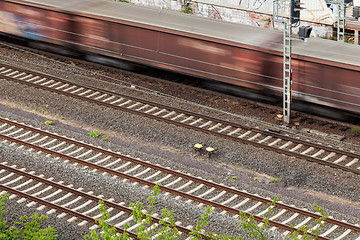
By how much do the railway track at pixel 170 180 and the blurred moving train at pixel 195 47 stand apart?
480 centimetres

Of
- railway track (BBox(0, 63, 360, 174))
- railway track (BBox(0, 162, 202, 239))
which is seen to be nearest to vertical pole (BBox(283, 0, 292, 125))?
railway track (BBox(0, 63, 360, 174))

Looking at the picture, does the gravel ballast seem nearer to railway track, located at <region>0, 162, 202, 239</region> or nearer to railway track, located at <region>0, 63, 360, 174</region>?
railway track, located at <region>0, 63, 360, 174</region>

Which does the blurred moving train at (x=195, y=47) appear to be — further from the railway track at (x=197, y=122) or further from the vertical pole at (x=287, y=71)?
the railway track at (x=197, y=122)

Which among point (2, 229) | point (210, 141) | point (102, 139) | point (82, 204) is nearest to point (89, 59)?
point (102, 139)

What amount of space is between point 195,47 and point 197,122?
102 inches

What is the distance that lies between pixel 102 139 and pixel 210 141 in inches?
121

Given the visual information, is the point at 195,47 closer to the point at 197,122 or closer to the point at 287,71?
the point at 197,122

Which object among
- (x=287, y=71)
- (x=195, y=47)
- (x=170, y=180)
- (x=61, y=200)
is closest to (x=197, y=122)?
(x=195, y=47)

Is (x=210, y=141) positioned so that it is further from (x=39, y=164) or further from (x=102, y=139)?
(x=39, y=164)

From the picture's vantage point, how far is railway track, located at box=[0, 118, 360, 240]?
13.4m

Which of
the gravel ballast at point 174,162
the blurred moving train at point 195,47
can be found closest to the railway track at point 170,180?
the gravel ballast at point 174,162

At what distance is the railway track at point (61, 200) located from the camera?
1326 centimetres

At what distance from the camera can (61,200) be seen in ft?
46.3

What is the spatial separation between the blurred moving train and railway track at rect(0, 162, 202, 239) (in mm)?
6733
